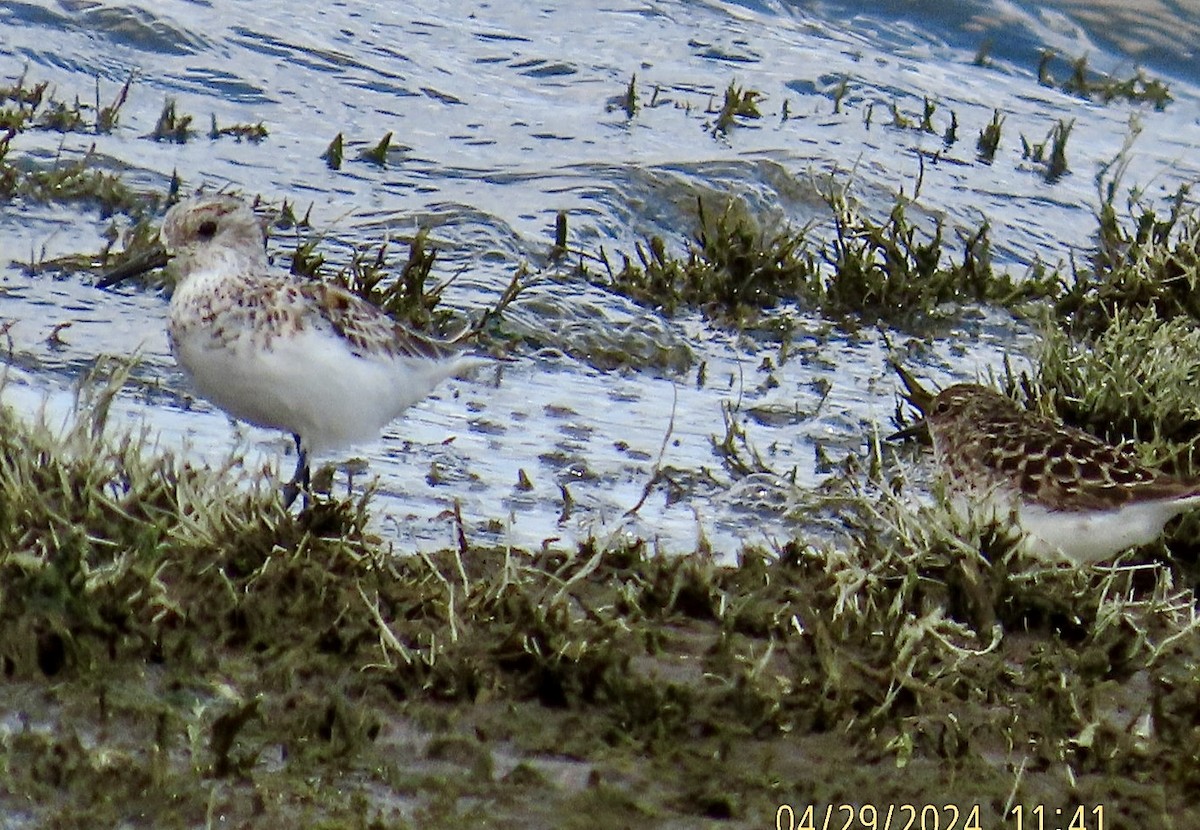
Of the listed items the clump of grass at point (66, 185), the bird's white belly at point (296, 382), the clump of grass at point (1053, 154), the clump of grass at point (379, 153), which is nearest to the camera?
the bird's white belly at point (296, 382)

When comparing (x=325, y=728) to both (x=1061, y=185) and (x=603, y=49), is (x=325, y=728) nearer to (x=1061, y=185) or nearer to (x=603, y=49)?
(x=1061, y=185)

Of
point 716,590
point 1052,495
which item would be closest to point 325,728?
point 716,590

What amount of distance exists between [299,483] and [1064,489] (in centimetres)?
236

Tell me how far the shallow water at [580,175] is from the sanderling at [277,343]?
305 mm

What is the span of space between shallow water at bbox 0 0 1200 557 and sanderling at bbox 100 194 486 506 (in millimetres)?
305

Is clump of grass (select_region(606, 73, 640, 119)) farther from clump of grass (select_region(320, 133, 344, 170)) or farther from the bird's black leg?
the bird's black leg

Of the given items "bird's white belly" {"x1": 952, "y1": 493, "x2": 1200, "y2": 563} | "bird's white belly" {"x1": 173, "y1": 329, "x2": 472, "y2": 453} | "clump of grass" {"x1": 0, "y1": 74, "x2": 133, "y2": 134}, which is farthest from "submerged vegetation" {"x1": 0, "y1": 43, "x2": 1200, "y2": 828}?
"clump of grass" {"x1": 0, "y1": 74, "x2": 133, "y2": 134}

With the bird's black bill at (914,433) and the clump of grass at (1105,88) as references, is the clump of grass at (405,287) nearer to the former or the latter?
the bird's black bill at (914,433)

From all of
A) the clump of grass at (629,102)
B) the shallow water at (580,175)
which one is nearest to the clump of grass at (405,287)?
the shallow water at (580,175)

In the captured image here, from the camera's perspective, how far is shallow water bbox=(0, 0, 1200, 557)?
7.34 m

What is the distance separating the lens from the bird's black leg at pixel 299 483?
19.7 ft

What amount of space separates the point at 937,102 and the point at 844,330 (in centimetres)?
508

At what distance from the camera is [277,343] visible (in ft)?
20.6

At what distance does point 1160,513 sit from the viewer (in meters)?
6.06
